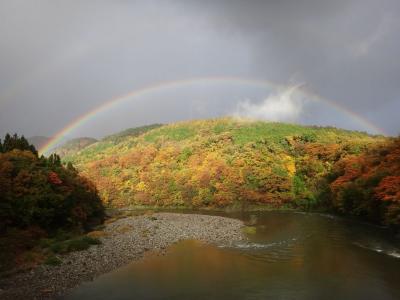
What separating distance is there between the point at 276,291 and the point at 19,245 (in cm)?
2649

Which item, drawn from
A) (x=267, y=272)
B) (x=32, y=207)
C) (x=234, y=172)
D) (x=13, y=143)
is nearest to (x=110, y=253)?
(x=32, y=207)

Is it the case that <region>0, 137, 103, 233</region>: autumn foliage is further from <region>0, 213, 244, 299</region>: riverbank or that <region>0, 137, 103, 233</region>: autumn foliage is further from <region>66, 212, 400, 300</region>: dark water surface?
<region>66, 212, 400, 300</region>: dark water surface

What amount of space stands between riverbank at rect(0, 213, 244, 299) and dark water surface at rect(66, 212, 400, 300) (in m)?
1.71

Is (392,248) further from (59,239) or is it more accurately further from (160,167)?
(160,167)

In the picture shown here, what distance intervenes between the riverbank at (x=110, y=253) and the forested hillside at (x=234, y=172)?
96.6ft

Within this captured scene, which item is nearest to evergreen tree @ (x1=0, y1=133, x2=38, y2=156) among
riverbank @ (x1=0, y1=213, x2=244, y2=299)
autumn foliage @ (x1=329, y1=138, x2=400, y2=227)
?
riverbank @ (x1=0, y1=213, x2=244, y2=299)

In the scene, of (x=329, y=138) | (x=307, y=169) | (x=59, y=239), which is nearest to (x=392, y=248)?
(x=59, y=239)

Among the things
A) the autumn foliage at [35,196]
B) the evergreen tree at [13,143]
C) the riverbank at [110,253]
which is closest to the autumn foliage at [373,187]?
the riverbank at [110,253]

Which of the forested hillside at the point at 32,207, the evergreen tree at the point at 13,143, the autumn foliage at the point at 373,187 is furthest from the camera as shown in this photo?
the evergreen tree at the point at 13,143

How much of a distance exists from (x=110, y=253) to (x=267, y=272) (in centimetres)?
1690

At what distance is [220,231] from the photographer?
57000 mm

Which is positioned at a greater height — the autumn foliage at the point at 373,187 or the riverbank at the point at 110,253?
the autumn foliage at the point at 373,187

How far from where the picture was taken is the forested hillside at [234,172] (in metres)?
94.6

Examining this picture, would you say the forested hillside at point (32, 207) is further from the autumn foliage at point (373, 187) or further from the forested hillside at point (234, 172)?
the forested hillside at point (234, 172)
